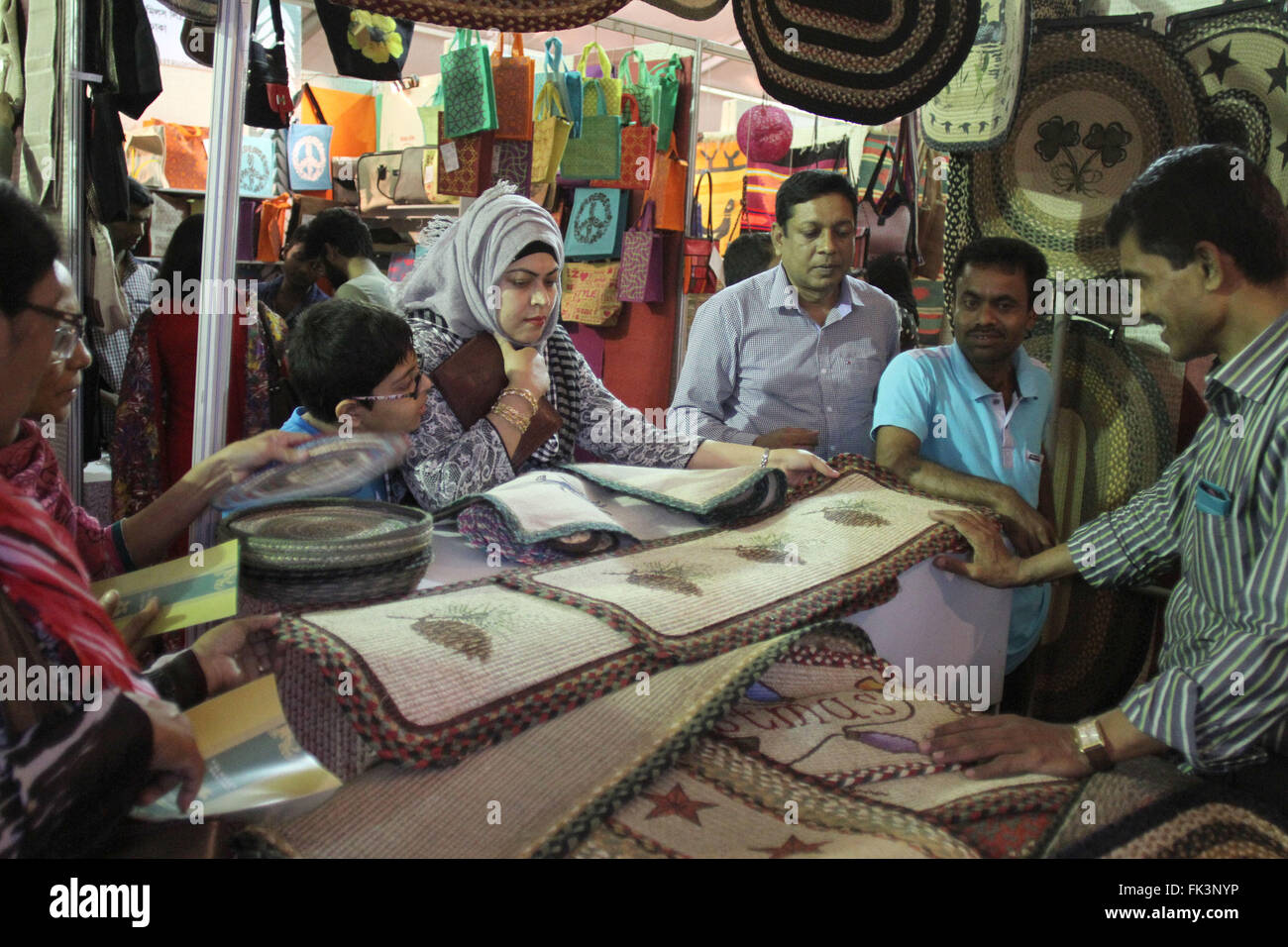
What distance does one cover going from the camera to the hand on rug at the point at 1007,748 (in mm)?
1195

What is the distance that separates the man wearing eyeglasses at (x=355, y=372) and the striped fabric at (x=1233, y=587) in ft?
4.38

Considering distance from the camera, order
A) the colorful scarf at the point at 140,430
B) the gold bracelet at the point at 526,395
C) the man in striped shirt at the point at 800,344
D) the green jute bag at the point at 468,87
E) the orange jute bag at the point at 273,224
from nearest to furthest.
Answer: the gold bracelet at the point at 526,395 < the colorful scarf at the point at 140,430 < the man in striped shirt at the point at 800,344 < the green jute bag at the point at 468,87 < the orange jute bag at the point at 273,224

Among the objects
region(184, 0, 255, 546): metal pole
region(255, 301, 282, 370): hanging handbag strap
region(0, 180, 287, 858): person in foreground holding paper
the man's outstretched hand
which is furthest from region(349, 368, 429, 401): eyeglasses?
region(255, 301, 282, 370): hanging handbag strap

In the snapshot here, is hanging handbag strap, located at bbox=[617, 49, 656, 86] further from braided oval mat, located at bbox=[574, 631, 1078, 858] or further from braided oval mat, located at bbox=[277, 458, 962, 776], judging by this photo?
braided oval mat, located at bbox=[574, 631, 1078, 858]

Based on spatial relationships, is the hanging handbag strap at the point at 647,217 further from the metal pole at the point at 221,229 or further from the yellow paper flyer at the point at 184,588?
the yellow paper flyer at the point at 184,588

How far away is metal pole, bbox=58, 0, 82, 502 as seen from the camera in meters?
2.64

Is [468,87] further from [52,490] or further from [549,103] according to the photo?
[52,490]

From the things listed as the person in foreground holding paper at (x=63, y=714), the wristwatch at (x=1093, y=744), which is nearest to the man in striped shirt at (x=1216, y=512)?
the wristwatch at (x=1093, y=744)

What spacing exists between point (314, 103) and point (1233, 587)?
569 cm

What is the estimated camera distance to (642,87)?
474 cm

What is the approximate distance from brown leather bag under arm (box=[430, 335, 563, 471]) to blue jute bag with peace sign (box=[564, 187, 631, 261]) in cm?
307

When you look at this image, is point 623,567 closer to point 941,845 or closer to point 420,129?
point 941,845

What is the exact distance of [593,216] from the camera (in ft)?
16.8
